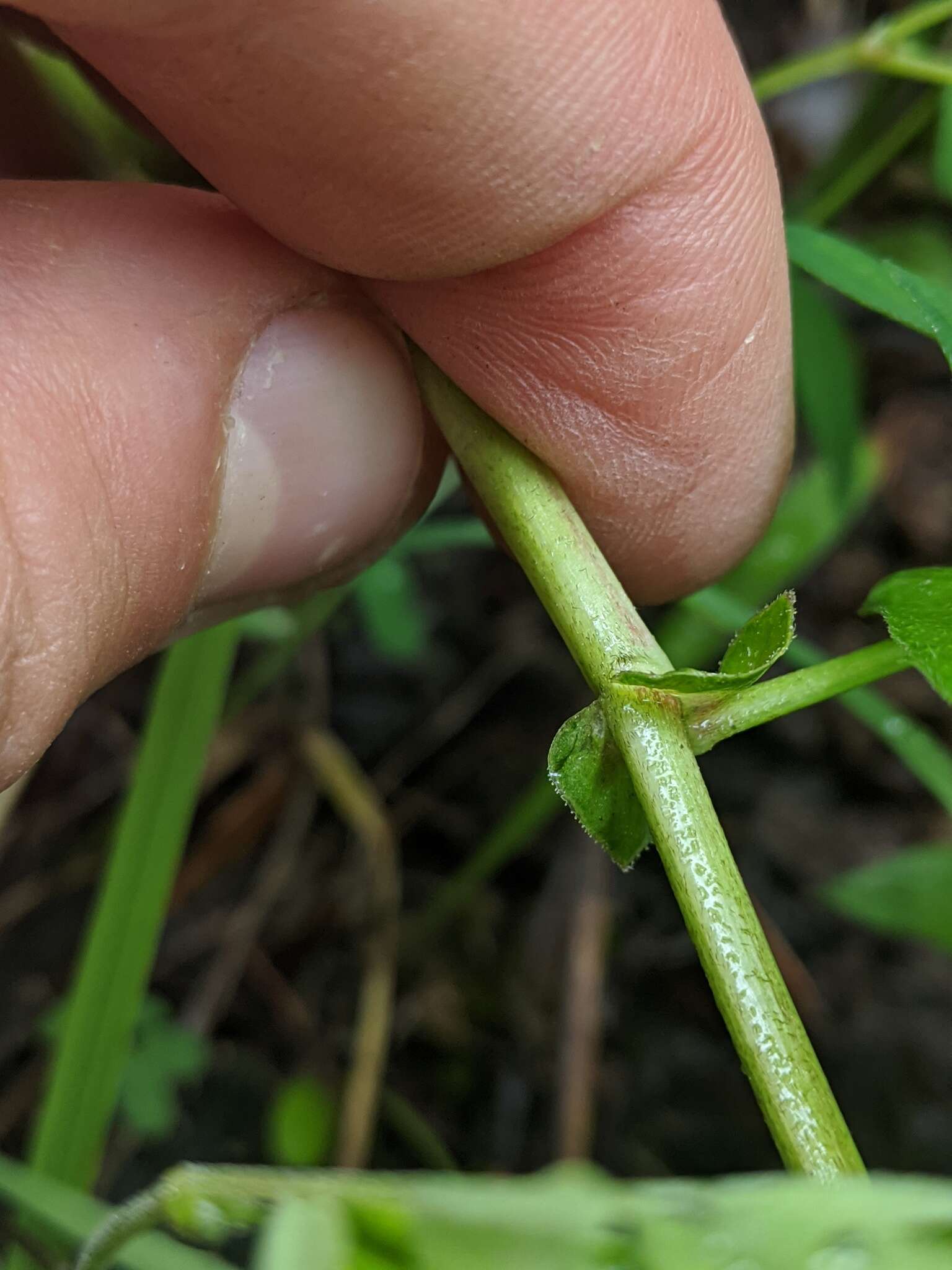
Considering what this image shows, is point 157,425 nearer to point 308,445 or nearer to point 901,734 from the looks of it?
point 308,445

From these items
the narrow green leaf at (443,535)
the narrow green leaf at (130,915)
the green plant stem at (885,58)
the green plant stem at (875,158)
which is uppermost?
the green plant stem at (875,158)

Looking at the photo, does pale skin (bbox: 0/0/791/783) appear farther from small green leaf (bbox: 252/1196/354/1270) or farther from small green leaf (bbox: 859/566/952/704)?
small green leaf (bbox: 252/1196/354/1270)

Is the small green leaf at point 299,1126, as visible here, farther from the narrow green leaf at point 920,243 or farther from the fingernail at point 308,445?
the narrow green leaf at point 920,243

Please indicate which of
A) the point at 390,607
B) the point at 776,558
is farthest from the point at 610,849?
the point at 776,558

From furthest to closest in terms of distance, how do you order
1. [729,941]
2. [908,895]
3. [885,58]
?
[908,895], [885,58], [729,941]

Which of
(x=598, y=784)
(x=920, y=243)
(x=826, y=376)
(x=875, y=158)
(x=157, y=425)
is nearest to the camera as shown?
(x=598, y=784)

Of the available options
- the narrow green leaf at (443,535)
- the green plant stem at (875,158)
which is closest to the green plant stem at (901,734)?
the narrow green leaf at (443,535)

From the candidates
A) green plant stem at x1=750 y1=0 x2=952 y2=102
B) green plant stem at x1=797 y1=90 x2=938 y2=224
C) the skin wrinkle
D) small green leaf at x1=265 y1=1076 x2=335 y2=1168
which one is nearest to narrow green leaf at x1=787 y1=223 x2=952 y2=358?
the skin wrinkle
